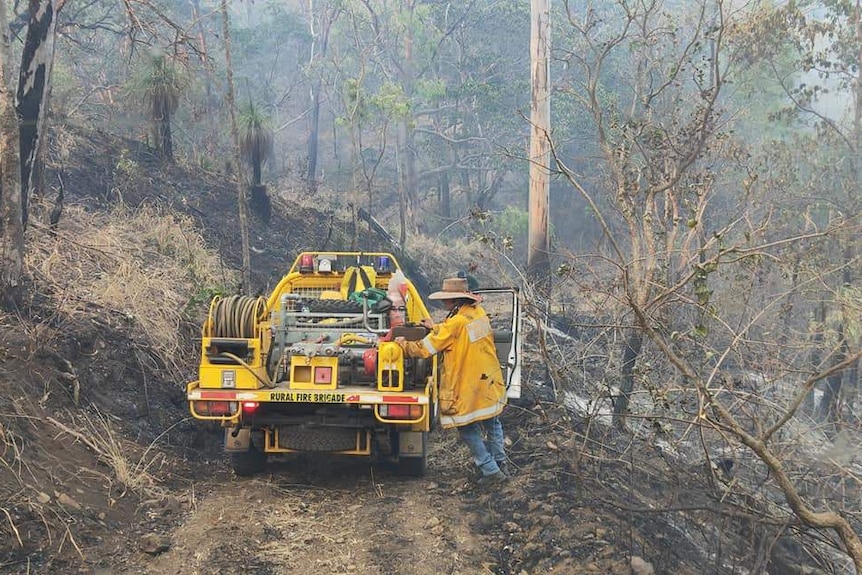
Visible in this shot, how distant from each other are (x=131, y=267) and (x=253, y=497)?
4957 millimetres

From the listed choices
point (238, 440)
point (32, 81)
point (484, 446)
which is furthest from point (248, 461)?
point (32, 81)

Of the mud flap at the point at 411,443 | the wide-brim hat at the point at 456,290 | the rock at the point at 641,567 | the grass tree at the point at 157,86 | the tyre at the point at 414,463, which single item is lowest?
the rock at the point at 641,567

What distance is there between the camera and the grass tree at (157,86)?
1611 cm

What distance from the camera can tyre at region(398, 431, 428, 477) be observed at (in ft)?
24.1

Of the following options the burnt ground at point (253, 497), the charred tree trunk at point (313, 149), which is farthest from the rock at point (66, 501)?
the charred tree trunk at point (313, 149)

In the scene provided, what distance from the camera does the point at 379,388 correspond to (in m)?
6.81

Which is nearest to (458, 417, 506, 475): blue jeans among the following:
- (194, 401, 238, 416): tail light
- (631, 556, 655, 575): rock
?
(194, 401, 238, 416): tail light

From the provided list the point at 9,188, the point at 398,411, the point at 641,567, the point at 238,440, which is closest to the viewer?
the point at 641,567

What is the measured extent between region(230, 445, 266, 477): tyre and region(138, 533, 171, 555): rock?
1.60 m

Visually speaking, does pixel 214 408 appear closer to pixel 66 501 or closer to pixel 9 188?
pixel 66 501

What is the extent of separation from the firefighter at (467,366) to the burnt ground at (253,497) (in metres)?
0.38

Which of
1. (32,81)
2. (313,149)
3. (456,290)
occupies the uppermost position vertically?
(313,149)

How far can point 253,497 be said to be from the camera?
684cm

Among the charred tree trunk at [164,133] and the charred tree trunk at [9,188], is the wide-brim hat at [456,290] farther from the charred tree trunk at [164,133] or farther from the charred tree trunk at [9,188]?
the charred tree trunk at [164,133]
